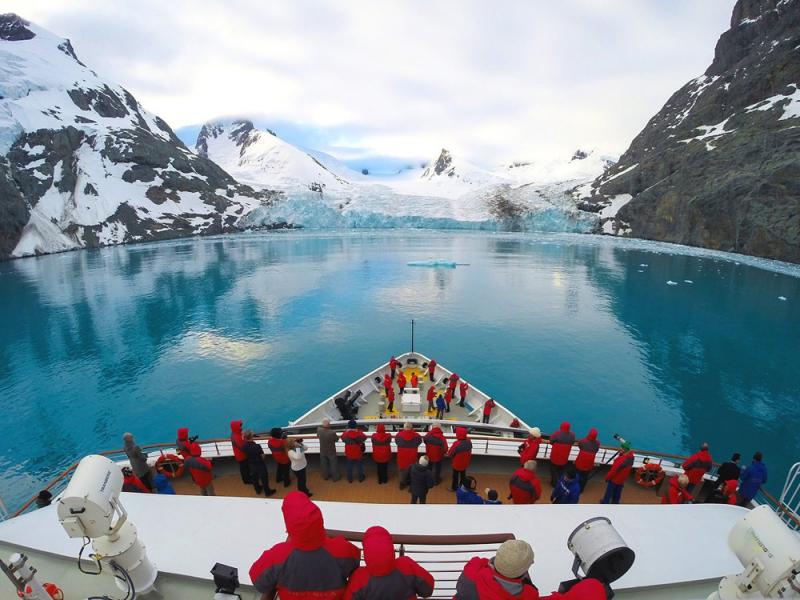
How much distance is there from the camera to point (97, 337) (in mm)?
33250

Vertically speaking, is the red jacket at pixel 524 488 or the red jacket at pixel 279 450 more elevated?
the red jacket at pixel 524 488

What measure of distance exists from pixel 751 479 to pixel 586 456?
347cm

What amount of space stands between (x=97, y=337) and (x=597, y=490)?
3876 cm

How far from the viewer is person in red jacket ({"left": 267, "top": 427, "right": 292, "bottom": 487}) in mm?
8609

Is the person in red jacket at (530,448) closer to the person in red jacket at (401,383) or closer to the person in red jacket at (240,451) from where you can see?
the person in red jacket at (240,451)

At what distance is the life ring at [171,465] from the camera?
31.2ft

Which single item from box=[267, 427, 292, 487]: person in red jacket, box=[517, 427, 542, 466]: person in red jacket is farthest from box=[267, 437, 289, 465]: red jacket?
box=[517, 427, 542, 466]: person in red jacket

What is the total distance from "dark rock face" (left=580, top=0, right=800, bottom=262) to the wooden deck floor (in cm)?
7752

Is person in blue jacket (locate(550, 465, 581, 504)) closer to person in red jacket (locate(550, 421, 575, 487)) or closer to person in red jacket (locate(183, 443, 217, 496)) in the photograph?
person in red jacket (locate(550, 421, 575, 487))

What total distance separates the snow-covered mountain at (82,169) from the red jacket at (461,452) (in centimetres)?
10513

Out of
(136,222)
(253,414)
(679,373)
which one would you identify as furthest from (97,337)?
(136,222)

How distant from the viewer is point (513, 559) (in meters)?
2.91

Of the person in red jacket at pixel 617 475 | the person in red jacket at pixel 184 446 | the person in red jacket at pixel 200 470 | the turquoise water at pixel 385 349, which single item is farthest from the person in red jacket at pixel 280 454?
the turquoise water at pixel 385 349

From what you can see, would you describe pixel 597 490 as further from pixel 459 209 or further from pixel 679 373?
→ pixel 459 209
